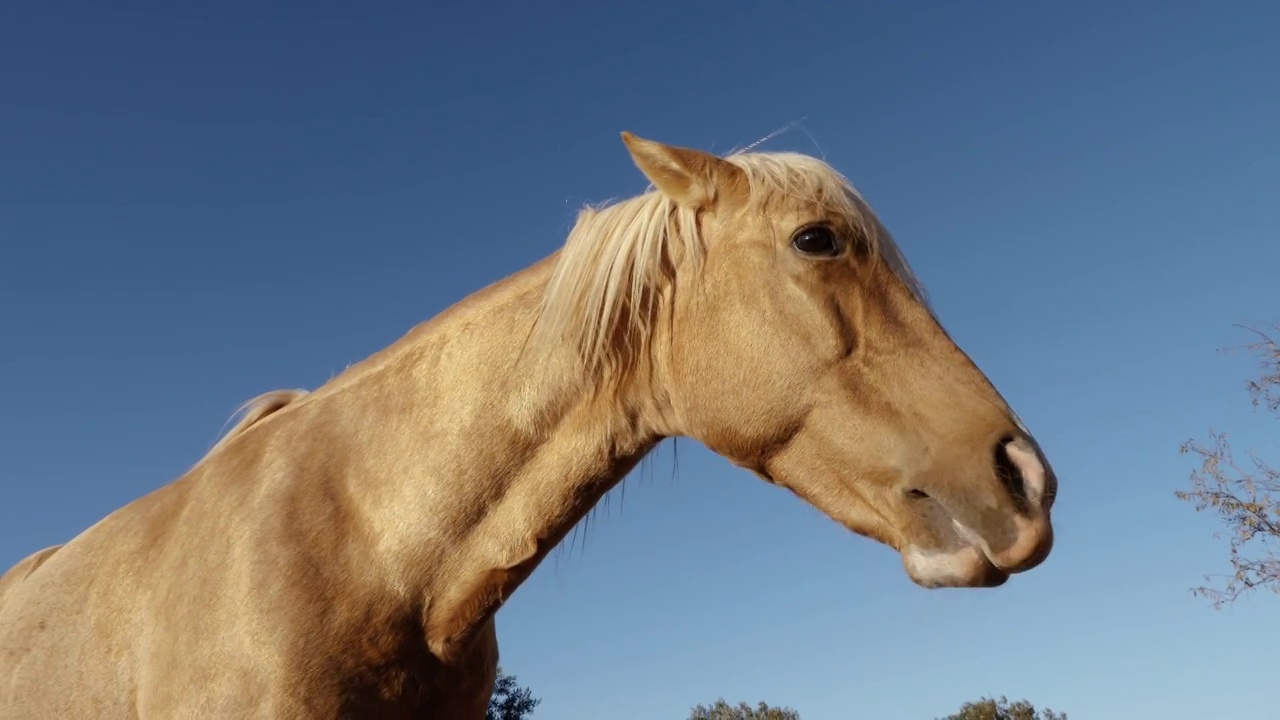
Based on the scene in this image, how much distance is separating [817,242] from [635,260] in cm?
→ 68

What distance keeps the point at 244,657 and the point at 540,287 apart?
A: 1.66 metres

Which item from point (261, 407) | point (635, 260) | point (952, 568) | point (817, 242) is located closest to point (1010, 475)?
point (952, 568)

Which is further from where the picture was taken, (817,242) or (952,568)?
(817,242)

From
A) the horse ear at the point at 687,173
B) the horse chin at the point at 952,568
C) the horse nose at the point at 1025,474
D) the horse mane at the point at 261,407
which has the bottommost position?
the horse chin at the point at 952,568

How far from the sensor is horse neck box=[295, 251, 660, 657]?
3.33 meters

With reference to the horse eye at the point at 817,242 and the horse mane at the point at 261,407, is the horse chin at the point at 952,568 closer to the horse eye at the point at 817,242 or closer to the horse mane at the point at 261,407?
the horse eye at the point at 817,242

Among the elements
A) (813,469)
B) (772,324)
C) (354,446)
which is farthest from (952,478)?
(354,446)

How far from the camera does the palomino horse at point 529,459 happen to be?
10.1 feet

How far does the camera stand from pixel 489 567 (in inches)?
132

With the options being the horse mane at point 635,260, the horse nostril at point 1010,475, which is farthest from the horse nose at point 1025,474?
the horse mane at point 635,260

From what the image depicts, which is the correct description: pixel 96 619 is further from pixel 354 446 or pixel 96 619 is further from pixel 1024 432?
pixel 1024 432

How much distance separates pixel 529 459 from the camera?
11.5ft

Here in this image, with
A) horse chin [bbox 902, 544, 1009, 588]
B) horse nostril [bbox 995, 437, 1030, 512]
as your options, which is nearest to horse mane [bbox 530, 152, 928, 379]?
horse nostril [bbox 995, 437, 1030, 512]

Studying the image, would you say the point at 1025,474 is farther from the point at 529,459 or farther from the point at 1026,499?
the point at 529,459
